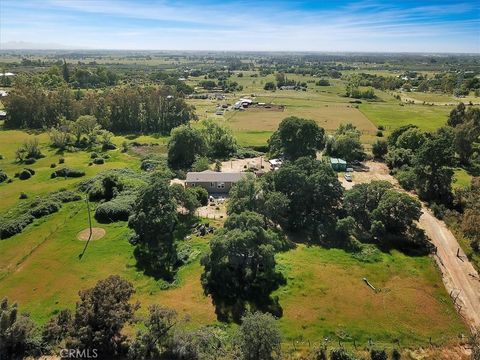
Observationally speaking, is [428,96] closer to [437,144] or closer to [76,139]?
[437,144]


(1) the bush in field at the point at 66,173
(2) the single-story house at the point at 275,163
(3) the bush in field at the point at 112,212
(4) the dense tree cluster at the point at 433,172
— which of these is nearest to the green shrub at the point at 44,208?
(3) the bush in field at the point at 112,212

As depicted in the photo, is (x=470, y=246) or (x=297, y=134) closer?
(x=470, y=246)

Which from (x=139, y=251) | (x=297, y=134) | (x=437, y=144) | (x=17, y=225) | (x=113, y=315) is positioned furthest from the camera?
(x=297, y=134)

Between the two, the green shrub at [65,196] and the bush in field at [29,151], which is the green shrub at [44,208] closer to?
the green shrub at [65,196]

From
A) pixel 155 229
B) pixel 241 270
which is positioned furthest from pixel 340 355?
pixel 155 229

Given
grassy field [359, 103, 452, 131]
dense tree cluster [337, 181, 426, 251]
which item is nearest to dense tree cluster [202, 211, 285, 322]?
dense tree cluster [337, 181, 426, 251]

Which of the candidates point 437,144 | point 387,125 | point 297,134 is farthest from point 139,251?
point 387,125
